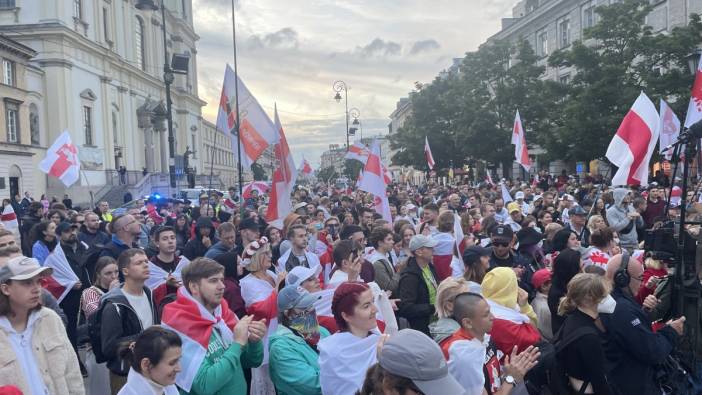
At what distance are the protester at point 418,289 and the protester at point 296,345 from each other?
162cm

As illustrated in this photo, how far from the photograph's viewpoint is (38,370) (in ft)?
12.3

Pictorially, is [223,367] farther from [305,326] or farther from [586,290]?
[586,290]

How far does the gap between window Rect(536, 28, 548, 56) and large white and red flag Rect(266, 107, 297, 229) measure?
135 feet

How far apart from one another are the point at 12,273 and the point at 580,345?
3.46m

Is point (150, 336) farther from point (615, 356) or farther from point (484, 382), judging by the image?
point (615, 356)

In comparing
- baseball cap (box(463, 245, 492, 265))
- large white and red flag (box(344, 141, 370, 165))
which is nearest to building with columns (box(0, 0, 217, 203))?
large white and red flag (box(344, 141, 370, 165))

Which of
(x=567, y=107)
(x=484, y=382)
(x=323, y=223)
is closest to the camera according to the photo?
(x=484, y=382)

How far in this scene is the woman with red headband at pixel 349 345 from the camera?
12.3 feet

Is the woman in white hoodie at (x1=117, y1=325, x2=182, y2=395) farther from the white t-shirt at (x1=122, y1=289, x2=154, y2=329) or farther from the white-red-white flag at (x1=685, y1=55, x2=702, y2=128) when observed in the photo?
the white-red-white flag at (x1=685, y1=55, x2=702, y2=128)

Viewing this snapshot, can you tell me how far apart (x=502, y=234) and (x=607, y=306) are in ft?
8.28

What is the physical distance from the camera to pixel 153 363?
3361 mm

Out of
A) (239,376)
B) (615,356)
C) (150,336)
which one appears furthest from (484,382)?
(150,336)

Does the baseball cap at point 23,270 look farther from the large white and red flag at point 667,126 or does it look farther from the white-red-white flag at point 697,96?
the large white and red flag at point 667,126

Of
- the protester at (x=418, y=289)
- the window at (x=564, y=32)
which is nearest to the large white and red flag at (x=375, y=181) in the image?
the protester at (x=418, y=289)
